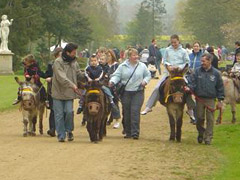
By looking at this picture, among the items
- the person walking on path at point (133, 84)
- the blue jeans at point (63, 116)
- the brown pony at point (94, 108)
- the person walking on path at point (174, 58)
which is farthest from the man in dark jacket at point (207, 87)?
the blue jeans at point (63, 116)

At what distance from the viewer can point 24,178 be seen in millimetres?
10938

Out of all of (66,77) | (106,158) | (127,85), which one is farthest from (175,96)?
(106,158)

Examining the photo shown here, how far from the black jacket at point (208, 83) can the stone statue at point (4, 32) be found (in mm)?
35178

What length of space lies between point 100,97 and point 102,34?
272ft

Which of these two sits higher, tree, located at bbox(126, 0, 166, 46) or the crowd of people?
tree, located at bbox(126, 0, 166, 46)

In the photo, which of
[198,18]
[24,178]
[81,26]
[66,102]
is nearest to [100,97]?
[66,102]

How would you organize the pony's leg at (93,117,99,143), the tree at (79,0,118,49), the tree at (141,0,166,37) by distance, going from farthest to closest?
the tree at (141,0,166,37), the tree at (79,0,118,49), the pony's leg at (93,117,99,143)

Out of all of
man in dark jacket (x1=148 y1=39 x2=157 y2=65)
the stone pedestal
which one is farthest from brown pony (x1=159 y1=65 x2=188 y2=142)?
the stone pedestal

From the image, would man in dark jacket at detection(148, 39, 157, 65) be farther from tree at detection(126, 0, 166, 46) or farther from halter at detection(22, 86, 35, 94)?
tree at detection(126, 0, 166, 46)

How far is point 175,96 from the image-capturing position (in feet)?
52.7

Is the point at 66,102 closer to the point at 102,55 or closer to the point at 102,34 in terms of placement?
the point at 102,55

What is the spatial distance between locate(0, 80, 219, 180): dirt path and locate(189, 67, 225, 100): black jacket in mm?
1225

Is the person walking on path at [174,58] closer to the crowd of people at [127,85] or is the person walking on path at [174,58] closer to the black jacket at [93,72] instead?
the crowd of people at [127,85]

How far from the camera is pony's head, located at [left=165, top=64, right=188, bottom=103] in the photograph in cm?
1603
